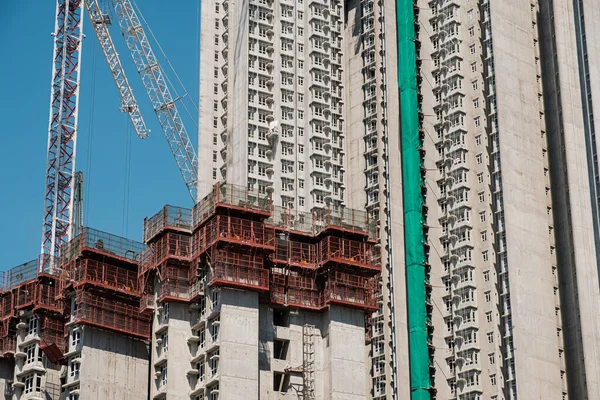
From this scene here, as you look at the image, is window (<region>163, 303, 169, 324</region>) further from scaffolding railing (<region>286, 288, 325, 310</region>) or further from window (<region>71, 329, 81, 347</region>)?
scaffolding railing (<region>286, 288, 325, 310</region>)

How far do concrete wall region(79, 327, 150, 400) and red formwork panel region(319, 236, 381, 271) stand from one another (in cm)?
2667

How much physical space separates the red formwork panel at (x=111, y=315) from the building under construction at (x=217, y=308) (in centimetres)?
17

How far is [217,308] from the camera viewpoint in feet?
576

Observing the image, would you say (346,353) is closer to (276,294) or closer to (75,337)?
(276,294)

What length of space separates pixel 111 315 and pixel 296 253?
24.5m

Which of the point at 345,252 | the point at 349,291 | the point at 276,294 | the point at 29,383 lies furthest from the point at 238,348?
the point at 29,383

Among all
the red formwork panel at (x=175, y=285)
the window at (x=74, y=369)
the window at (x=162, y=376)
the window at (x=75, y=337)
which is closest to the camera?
the window at (x=162, y=376)

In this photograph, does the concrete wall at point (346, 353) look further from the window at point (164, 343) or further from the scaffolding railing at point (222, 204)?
the window at point (164, 343)

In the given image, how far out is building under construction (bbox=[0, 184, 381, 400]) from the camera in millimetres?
176125

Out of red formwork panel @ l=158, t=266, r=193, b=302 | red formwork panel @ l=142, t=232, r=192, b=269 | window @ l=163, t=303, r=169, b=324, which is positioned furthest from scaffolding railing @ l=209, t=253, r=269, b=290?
window @ l=163, t=303, r=169, b=324

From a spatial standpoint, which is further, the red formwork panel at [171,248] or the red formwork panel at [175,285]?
the red formwork panel at [171,248]

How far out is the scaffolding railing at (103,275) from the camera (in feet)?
622

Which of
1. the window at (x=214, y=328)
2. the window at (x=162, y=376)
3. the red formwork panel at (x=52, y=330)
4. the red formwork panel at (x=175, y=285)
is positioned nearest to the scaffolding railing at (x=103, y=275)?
the red formwork panel at (x=52, y=330)

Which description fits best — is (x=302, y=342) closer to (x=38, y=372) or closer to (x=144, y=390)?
(x=144, y=390)
